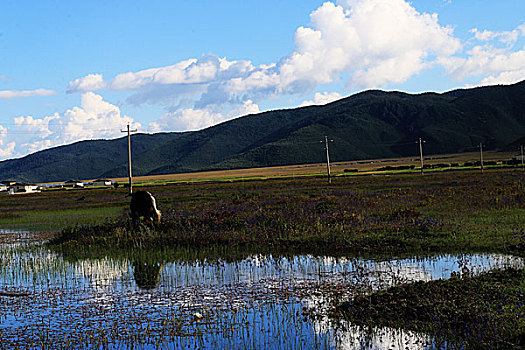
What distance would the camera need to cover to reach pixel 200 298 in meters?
12.8

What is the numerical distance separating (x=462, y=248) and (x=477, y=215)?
6984mm

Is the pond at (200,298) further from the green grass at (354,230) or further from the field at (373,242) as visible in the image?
the green grass at (354,230)

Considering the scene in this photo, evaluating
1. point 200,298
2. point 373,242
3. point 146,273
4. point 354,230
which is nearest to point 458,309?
point 200,298

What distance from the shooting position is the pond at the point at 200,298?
9.87 meters

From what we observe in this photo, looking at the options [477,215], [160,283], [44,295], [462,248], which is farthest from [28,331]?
[477,215]

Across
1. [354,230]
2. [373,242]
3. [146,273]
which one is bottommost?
[146,273]

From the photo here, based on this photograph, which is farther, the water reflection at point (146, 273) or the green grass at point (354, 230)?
the green grass at point (354, 230)

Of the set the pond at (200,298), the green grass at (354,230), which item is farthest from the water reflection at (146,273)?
the green grass at (354,230)

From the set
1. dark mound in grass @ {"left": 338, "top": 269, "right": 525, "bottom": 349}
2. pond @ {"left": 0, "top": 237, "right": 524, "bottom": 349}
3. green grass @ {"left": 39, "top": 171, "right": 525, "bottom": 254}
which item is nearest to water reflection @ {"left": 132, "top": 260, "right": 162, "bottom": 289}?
pond @ {"left": 0, "top": 237, "right": 524, "bottom": 349}

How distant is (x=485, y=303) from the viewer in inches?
392

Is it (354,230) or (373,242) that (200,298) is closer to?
(373,242)

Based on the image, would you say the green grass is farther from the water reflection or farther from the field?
the water reflection

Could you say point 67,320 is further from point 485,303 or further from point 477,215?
point 477,215

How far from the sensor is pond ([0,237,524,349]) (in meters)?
9.87
